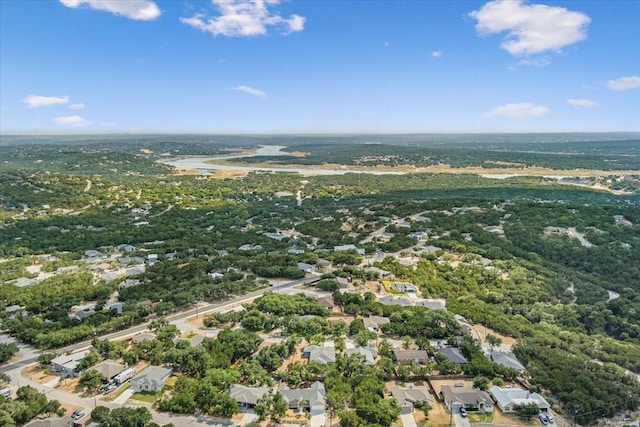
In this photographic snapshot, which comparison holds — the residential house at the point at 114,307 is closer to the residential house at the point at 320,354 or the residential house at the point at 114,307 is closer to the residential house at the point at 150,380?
the residential house at the point at 150,380

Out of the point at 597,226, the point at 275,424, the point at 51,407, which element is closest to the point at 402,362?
the point at 275,424

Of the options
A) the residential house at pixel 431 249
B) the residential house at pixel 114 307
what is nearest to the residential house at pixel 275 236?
the residential house at pixel 431 249

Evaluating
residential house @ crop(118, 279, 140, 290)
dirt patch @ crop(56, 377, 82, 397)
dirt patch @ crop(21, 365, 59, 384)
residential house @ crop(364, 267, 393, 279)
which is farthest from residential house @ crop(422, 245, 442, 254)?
dirt patch @ crop(21, 365, 59, 384)

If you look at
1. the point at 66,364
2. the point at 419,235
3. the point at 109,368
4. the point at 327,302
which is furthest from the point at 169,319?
the point at 419,235

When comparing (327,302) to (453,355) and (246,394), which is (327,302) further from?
(246,394)

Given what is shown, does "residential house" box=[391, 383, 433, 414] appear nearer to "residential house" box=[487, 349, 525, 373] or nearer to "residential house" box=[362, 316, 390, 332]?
"residential house" box=[487, 349, 525, 373]

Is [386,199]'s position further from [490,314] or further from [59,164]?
[59,164]
